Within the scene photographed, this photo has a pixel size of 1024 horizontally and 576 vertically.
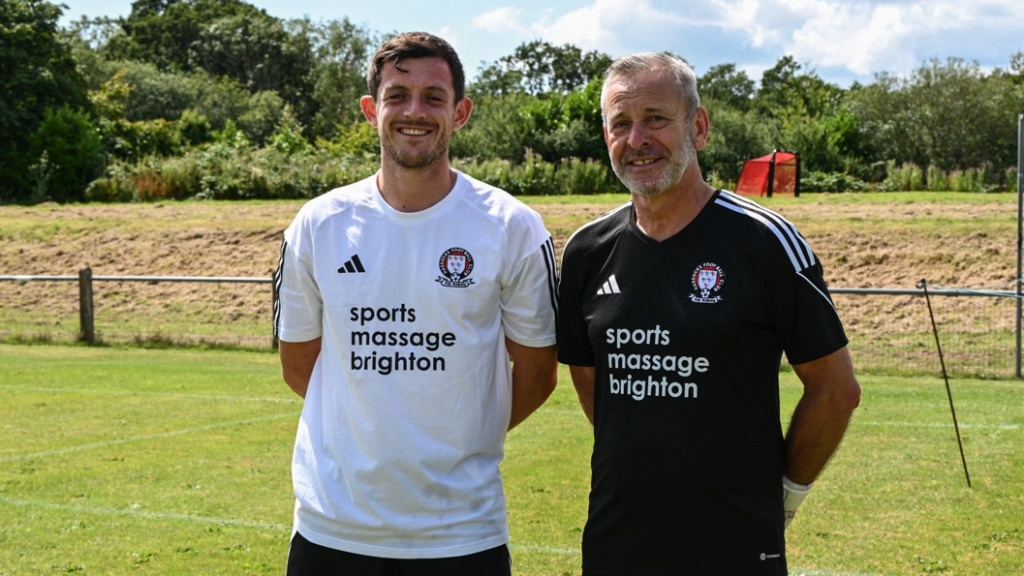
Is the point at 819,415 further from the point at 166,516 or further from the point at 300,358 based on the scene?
the point at 166,516

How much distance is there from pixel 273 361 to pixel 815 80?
52.4 m

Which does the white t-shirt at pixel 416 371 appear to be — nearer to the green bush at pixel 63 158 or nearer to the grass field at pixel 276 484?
the grass field at pixel 276 484

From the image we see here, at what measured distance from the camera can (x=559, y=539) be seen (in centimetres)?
723

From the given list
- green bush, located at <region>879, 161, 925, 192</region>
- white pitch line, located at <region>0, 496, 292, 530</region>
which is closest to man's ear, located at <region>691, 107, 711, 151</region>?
white pitch line, located at <region>0, 496, 292, 530</region>

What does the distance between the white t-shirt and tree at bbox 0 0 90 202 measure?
39.9m

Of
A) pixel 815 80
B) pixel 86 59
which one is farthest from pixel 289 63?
pixel 815 80

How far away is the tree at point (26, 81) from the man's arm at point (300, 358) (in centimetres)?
3943

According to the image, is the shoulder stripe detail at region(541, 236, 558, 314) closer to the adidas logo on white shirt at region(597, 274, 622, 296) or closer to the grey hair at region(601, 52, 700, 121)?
the adidas logo on white shirt at region(597, 274, 622, 296)

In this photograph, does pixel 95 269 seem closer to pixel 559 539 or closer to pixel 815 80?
pixel 559 539

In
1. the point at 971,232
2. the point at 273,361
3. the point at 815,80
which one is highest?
the point at 815,80

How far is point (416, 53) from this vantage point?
3.68m

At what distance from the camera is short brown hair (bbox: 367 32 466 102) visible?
3688 millimetres

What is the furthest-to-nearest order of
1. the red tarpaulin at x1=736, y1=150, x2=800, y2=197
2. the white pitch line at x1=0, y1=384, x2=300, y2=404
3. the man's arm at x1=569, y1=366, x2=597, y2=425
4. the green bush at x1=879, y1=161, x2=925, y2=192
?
the green bush at x1=879, y1=161, x2=925, y2=192, the red tarpaulin at x1=736, y1=150, x2=800, y2=197, the white pitch line at x1=0, y1=384, x2=300, y2=404, the man's arm at x1=569, y1=366, x2=597, y2=425

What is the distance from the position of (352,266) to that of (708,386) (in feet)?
3.83
